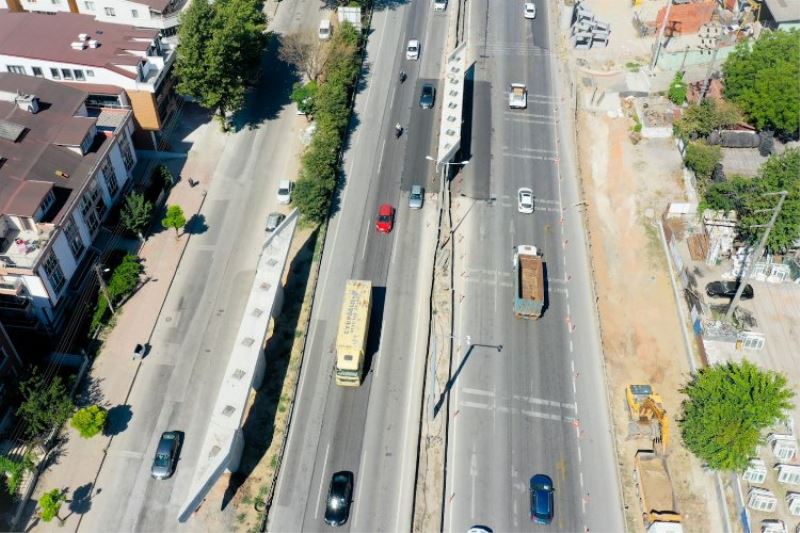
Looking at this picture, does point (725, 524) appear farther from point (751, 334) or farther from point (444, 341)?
point (444, 341)

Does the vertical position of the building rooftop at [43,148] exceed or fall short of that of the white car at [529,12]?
it falls short

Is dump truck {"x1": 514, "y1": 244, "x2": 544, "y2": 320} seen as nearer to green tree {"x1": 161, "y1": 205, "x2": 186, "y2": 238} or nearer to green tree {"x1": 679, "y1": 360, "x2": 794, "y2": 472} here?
green tree {"x1": 679, "y1": 360, "x2": 794, "y2": 472}

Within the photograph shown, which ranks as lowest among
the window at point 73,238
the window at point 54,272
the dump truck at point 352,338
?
the dump truck at point 352,338

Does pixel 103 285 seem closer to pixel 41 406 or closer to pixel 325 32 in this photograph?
pixel 41 406

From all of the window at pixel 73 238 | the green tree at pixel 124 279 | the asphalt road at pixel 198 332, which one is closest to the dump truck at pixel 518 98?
the asphalt road at pixel 198 332

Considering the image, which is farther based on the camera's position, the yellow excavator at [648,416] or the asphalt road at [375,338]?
the yellow excavator at [648,416]

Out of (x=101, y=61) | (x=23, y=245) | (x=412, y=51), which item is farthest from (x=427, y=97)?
(x=23, y=245)

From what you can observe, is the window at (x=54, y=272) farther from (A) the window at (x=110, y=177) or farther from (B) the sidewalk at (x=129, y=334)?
(A) the window at (x=110, y=177)
